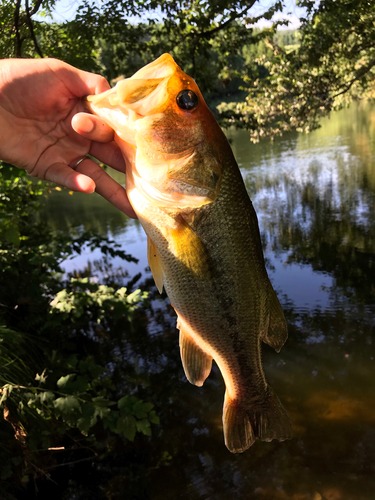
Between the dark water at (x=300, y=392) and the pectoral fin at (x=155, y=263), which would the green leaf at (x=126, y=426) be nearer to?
the dark water at (x=300, y=392)

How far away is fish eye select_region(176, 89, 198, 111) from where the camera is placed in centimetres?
178

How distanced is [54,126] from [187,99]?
91cm

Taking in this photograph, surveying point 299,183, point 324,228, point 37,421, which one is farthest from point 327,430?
point 299,183

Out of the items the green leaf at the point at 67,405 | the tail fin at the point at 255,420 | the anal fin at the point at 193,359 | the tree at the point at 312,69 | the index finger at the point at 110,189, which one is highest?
the tree at the point at 312,69

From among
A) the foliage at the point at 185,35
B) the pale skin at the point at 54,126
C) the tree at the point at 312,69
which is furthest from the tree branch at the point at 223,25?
the pale skin at the point at 54,126

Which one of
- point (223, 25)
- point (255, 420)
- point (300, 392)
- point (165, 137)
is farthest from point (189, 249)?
point (223, 25)

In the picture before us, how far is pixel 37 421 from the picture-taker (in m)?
2.99

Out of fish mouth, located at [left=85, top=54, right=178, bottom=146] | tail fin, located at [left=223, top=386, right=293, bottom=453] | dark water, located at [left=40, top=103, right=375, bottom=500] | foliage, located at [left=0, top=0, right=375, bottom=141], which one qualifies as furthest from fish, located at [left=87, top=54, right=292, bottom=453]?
foliage, located at [left=0, top=0, right=375, bottom=141]

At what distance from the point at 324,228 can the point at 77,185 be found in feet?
31.8

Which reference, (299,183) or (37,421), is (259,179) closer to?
(299,183)

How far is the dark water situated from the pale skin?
324 centimetres

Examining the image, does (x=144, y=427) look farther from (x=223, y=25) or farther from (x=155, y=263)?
(x=223, y=25)

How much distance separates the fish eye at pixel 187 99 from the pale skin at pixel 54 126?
0.42 m

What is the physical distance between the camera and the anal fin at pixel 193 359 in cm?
204
